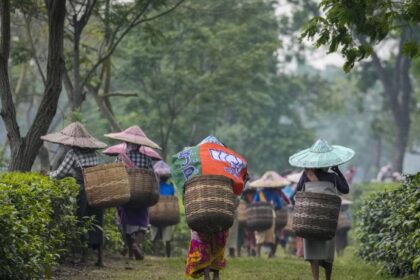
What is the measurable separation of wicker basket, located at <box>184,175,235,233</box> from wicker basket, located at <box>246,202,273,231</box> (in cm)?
808

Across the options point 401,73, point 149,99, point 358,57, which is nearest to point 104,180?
point 358,57

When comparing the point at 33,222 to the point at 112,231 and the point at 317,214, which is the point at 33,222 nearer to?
the point at 317,214

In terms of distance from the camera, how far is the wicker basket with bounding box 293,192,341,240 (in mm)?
10156

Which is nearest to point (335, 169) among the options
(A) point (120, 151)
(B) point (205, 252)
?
(B) point (205, 252)

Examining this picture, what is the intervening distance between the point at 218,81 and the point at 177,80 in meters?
1.37

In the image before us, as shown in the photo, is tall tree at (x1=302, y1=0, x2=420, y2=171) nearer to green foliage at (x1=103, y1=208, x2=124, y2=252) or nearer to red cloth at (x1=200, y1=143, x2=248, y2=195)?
red cloth at (x1=200, y1=143, x2=248, y2=195)

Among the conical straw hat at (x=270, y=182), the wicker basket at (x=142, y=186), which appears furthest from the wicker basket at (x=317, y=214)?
the conical straw hat at (x=270, y=182)

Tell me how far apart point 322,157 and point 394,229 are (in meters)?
1.59

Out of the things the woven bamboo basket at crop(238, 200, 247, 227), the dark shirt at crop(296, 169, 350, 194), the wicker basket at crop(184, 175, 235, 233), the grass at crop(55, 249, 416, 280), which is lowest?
the grass at crop(55, 249, 416, 280)

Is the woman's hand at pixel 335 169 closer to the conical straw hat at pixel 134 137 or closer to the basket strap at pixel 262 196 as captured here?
the conical straw hat at pixel 134 137

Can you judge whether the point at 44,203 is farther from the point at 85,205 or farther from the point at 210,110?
the point at 210,110

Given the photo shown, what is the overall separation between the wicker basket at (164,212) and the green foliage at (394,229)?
318cm

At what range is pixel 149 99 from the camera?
112ft

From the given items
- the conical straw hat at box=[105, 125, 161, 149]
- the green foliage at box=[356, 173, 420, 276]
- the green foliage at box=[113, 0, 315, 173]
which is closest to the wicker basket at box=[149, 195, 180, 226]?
the conical straw hat at box=[105, 125, 161, 149]
